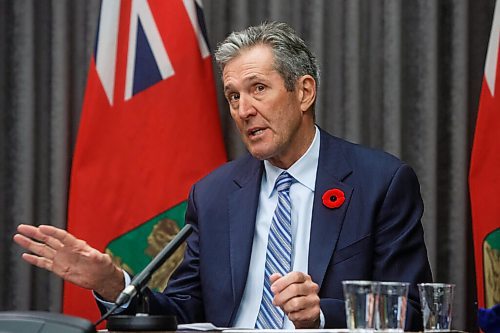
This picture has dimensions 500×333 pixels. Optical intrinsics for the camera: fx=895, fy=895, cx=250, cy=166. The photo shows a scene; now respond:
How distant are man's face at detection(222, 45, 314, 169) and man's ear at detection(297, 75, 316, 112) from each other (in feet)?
0.12

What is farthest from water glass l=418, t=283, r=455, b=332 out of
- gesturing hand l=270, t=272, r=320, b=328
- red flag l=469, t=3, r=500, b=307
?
red flag l=469, t=3, r=500, b=307

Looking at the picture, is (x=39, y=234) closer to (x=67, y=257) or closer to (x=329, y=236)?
(x=67, y=257)

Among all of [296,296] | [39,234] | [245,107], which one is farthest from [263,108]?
[39,234]

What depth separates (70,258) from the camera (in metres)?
2.10

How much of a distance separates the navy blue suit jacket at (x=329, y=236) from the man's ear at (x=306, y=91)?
0.13 metres

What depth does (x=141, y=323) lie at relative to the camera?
5.95 ft

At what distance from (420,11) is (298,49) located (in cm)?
99

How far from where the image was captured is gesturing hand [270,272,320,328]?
2041mm

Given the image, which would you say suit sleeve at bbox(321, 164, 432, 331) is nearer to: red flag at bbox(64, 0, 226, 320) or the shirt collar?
the shirt collar

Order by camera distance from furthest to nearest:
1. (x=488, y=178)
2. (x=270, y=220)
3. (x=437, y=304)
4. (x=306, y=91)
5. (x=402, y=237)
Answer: (x=488, y=178), (x=306, y=91), (x=270, y=220), (x=402, y=237), (x=437, y=304)

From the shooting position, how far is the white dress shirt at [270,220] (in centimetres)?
252

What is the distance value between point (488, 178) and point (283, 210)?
0.96 metres

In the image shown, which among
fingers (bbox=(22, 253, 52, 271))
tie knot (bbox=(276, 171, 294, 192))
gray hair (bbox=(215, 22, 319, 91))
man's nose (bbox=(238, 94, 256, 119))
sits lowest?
fingers (bbox=(22, 253, 52, 271))

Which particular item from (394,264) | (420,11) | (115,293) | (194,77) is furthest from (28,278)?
(420,11)
